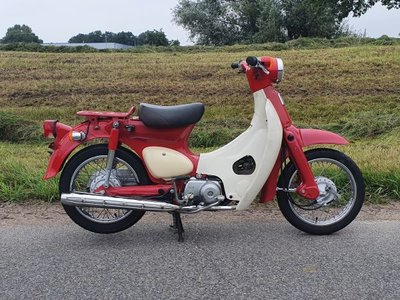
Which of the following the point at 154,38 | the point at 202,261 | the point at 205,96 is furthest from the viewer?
the point at 154,38

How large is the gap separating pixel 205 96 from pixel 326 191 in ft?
29.4

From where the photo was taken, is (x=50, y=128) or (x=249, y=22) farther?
(x=249, y=22)

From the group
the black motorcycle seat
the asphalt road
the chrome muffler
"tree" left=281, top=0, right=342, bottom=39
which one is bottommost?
the asphalt road

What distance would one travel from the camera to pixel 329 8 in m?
15.4

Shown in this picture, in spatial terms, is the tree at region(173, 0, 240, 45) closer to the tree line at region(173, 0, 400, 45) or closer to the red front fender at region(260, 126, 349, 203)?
the tree line at region(173, 0, 400, 45)


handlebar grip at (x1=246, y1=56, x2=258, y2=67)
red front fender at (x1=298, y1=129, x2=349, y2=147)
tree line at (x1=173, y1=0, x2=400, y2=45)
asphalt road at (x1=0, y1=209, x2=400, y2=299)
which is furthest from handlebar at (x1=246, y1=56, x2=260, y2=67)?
tree line at (x1=173, y1=0, x2=400, y2=45)

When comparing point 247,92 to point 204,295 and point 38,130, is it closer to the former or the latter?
point 38,130

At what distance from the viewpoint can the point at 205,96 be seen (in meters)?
13.3

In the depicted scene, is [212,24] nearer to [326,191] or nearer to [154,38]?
[154,38]

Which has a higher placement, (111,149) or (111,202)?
(111,149)

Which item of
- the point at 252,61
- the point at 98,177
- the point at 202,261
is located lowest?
the point at 202,261

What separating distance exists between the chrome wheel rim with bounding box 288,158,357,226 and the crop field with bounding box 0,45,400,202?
3.08 feet

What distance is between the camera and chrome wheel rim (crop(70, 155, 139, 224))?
4.41m

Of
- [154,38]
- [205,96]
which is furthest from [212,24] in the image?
[205,96]
